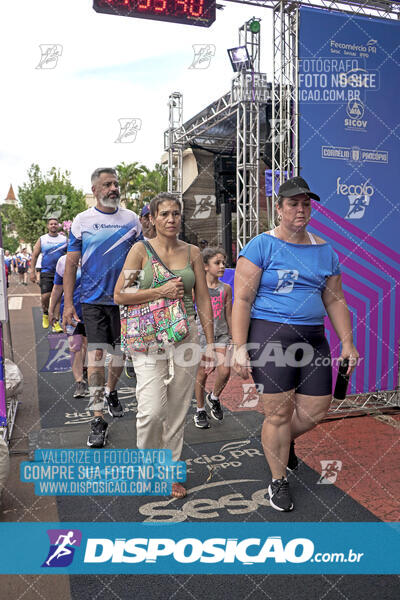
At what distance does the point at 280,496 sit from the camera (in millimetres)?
2861

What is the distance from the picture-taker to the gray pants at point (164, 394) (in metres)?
2.91

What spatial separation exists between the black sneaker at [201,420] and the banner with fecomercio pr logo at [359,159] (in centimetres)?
127

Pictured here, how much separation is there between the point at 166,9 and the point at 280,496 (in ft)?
16.7

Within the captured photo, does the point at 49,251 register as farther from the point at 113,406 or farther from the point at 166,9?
Answer: the point at 113,406

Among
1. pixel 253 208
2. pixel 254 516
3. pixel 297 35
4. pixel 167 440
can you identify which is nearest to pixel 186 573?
pixel 254 516

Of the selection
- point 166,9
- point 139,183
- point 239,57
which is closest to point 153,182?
point 139,183

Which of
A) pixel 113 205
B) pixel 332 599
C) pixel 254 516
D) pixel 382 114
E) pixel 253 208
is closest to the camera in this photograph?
pixel 332 599

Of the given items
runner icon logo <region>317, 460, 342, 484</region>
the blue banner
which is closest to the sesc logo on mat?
the blue banner

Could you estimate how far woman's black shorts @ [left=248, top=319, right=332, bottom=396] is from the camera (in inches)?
111

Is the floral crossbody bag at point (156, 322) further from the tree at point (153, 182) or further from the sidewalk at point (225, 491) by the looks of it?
the tree at point (153, 182)

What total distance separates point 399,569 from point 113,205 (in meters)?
→ 2.95

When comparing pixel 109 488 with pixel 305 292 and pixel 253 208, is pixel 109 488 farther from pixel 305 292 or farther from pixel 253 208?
pixel 253 208

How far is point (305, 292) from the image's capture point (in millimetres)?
2850

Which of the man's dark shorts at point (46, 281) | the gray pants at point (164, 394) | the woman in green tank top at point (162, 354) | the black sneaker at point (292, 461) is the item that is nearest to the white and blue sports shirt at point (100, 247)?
the woman in green tank top at point (162, 354)
